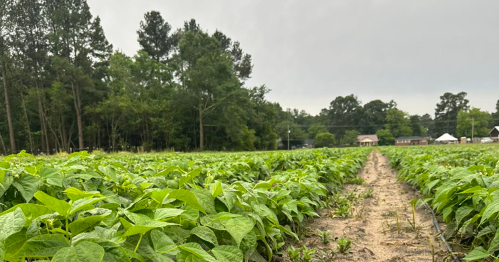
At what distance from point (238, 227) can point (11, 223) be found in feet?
2.96

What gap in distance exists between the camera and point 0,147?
35.8 meters

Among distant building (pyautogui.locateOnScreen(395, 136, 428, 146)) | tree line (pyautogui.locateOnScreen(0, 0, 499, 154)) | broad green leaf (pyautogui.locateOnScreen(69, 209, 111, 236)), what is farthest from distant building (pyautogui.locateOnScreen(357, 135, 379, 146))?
broad green leaf (pyautogui.locateOnScreen(69, 209, 111, 236))

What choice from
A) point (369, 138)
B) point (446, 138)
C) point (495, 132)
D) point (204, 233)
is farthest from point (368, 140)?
point (204, 233)

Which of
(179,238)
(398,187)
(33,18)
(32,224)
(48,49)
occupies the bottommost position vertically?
(398,187)

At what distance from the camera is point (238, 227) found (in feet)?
4.86

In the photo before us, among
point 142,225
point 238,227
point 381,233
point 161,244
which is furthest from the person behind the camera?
point 381,233

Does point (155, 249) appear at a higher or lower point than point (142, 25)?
lower

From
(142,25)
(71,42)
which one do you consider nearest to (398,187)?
(71,42)

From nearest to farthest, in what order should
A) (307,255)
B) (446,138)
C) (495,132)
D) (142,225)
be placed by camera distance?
1. (142,225)
2. (307,255)
3. (495,132)
4. (446,138)

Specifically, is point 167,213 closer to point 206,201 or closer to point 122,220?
point 122,220

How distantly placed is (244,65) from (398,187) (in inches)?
1805

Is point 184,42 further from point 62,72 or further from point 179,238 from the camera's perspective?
point 179,238

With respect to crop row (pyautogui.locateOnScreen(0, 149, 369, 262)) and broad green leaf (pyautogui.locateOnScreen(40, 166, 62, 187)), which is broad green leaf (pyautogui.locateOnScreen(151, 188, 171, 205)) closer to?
crop row (pyautogui.locateOnScreen(0, 149, 369, 262))

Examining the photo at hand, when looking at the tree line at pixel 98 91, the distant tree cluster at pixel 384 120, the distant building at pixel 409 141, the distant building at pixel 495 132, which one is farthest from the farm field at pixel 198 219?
the distant building at pixel 495 132
